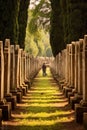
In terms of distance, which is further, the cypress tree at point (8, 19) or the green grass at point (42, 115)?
the cypress tree at point (8, 19)

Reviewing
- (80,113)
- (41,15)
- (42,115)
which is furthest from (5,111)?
(41,15)

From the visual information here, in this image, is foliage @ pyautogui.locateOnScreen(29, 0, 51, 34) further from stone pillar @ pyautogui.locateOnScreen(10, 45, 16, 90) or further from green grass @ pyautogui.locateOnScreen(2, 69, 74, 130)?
stone pillar @ pyautogui.locateOnScreen(10, 45, 16, 90)

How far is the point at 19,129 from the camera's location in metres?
9.83

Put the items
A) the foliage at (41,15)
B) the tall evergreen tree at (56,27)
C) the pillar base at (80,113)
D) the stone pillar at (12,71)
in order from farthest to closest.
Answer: the foliage at (41,15)
the tall evergreen tree at (56,27)
the stone pillar at (12,71)
the pillar base at (80,113)

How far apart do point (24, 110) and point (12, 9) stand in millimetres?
8973

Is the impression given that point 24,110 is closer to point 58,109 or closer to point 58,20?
point 58,109

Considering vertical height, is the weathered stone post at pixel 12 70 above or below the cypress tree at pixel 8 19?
below

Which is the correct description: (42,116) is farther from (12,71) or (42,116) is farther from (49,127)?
(12,71)

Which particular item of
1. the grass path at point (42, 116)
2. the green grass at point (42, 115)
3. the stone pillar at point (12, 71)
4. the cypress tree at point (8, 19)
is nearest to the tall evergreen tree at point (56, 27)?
the cypress tree at point (8, 19)

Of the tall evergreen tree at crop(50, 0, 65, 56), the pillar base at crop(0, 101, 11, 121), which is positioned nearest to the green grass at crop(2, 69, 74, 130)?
the pillar base at crop(0, 101, 11, 121)

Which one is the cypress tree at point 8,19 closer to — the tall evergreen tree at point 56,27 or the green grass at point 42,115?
the green grass at point 42,115

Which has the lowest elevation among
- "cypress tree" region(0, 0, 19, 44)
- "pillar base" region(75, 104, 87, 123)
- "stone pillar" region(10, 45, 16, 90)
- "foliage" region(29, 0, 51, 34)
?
"pillar base" region(75, 104, 87, 123)

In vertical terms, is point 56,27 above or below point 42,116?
above

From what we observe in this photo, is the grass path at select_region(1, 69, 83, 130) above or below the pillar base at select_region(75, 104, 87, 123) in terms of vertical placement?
below
